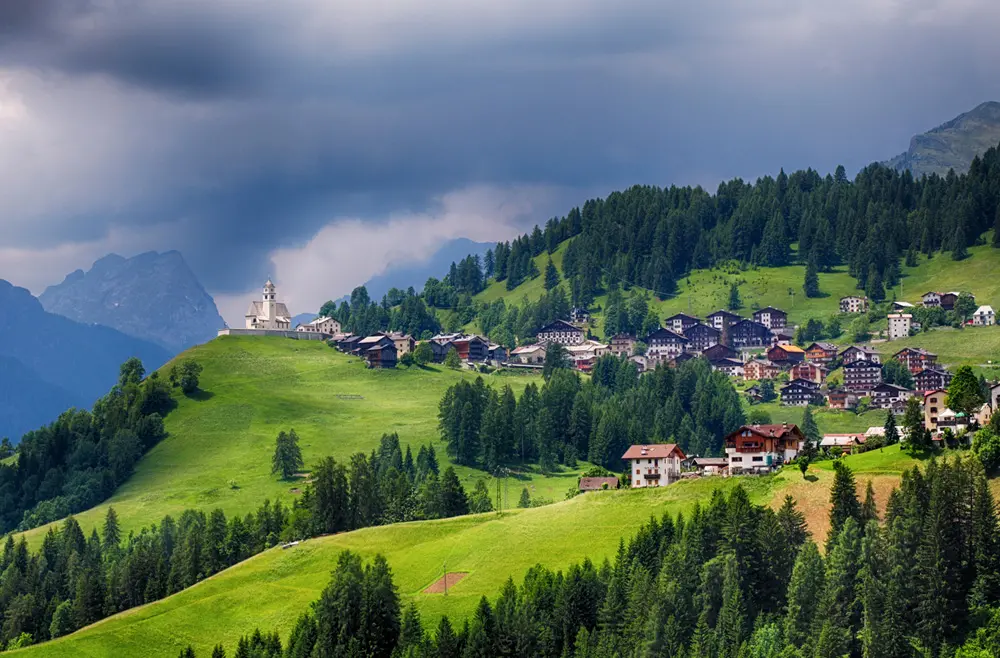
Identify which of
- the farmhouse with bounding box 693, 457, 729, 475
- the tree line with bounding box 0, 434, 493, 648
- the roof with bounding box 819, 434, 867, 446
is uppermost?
the roof with bounding box 819, 434, 867, 446

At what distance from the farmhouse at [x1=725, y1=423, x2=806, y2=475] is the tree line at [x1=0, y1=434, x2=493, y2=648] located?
105 feet

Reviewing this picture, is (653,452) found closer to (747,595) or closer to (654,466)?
(654,466)

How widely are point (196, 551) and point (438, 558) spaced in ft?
113

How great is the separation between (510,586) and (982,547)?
40.4 metres

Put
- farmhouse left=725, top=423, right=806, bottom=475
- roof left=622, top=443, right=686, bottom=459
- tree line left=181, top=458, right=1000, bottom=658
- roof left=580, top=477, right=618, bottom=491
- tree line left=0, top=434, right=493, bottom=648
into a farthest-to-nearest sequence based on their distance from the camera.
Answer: roof left=580, top=477, right=618, bottom=491 → roof left=622, top=443, right=686, bottom=459 → tree line left=0, top=434, right=493, bottom=648 → farmhouse left=725, top=423, right=806, bottom=475 → tree line left=181, top=458, right=1000, bottom=658

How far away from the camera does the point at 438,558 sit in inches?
5423

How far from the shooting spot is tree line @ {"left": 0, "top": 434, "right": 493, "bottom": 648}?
151750 millimetres

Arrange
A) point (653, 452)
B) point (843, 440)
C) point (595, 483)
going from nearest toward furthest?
point (843, 440) < point (653, 452) < point (595, 483)

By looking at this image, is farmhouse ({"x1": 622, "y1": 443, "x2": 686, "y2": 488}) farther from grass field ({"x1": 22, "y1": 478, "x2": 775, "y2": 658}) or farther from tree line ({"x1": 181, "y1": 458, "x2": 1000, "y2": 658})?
tree line ({"x1": 181, "y1": 458, "x2": 1000, "y2": 658})

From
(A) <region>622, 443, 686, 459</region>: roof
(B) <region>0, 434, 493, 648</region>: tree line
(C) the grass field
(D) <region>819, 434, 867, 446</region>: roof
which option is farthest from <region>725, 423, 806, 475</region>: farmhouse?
(B) <region>0, 434, 493, 648</region>: tree line

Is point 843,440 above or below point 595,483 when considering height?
above

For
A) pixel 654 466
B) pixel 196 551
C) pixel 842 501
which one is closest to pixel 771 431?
pixel 654 466

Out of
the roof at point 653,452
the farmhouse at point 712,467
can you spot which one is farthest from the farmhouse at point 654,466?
the farmhouse at point 712,467

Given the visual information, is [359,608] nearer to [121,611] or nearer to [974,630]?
[121,611]
